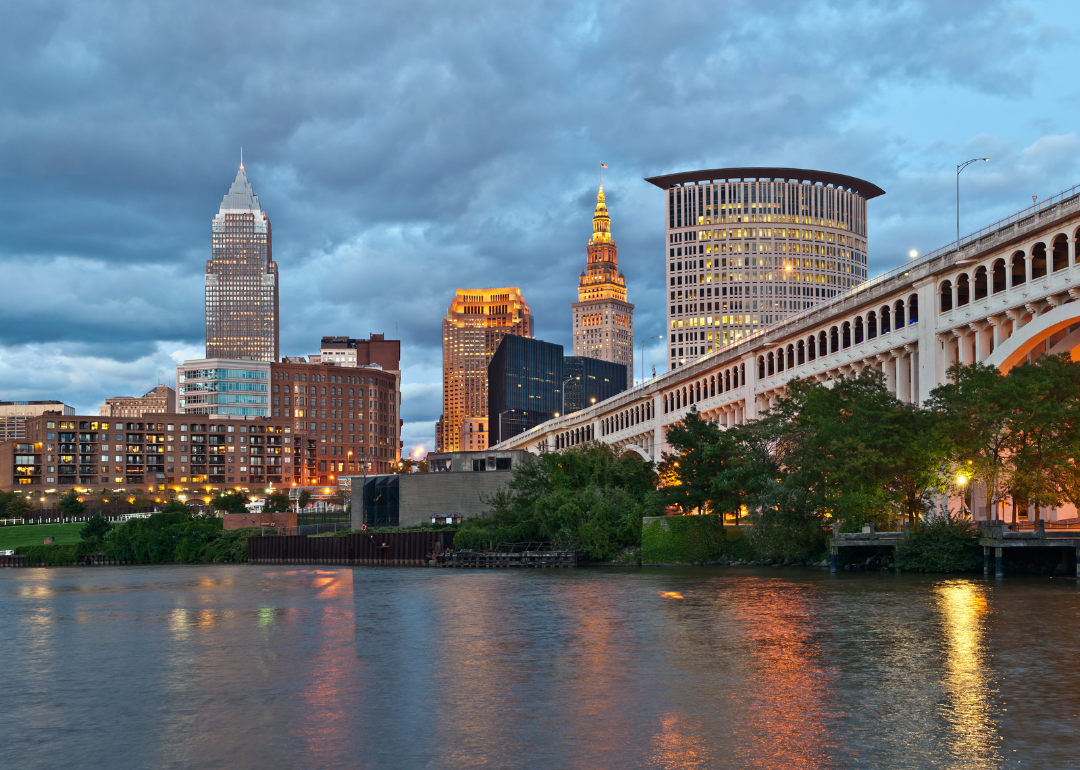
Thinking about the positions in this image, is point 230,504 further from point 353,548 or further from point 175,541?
point 353,548

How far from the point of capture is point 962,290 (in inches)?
2963

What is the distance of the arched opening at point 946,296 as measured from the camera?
76438 millimetres

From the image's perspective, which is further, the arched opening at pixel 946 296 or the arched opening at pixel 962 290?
the arched opening at pixel 946 296

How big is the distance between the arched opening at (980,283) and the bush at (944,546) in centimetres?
1598

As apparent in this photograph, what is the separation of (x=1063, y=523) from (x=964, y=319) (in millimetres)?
15518

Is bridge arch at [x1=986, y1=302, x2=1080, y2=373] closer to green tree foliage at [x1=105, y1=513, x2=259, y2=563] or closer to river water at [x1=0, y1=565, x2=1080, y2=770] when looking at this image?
river water at [x1=0, y1=565, x2=1080, y2=770]

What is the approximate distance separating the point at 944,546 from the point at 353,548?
74.0 metres

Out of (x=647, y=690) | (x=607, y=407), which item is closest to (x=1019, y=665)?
(x=647, y=690)

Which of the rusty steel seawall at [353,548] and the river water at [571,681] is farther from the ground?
the river water at [571,681]

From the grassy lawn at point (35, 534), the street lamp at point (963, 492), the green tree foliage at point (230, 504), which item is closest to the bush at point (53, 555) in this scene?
the grassy lawn at point (35, 534)

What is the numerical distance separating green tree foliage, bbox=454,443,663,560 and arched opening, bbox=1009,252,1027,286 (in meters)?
39.9

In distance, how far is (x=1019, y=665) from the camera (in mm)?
34500

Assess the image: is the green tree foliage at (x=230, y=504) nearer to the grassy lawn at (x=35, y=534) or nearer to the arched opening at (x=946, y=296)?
the grassy lawn at (x=35, y=534)

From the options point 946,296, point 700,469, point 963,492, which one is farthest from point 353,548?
point 963,492
